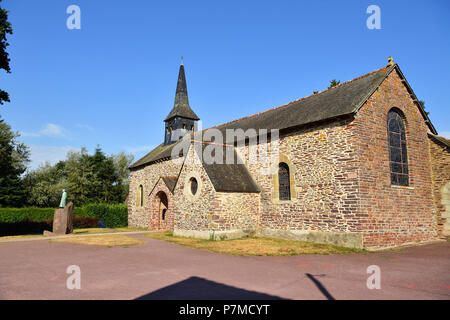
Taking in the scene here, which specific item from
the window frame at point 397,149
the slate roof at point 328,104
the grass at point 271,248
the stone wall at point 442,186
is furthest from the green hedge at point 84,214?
the stone wall at point 442,186

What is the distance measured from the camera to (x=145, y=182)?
84.6 ft

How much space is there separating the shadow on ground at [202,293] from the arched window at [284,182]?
938 centimetres

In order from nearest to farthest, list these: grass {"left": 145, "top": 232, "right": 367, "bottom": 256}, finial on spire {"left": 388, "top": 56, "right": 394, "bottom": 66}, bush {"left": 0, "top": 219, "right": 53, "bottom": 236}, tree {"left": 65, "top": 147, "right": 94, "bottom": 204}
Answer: grass {"left": 145, "top": 232, "right": 367, "bottom": 256} → finial on spire {"left": 388, "top": 56, "right": 394, "bottom": 66} → bush {"left": 0, "top": 219, "right": 53, "bottom": 236} → tree {"left": 65, "top": 147, "right": 94, "bottom": 204}

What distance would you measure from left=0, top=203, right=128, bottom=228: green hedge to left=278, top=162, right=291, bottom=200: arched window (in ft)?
67.7

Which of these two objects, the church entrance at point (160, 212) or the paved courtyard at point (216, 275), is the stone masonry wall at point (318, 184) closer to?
the paved courtyard at point (216, 275)

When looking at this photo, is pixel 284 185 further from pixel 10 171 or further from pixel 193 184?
pixel 10 171

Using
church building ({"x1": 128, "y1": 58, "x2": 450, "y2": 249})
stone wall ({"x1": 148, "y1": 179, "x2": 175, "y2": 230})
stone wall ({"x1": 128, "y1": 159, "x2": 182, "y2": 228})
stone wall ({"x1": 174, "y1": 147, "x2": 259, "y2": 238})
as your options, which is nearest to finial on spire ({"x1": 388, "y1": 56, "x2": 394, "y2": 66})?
church building ({"x1": 128, "y1": 58, "x2": 450, "y2": 249})

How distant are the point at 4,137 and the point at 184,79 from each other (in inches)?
941

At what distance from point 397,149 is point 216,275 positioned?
11.8m

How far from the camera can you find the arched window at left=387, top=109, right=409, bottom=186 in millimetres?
13437

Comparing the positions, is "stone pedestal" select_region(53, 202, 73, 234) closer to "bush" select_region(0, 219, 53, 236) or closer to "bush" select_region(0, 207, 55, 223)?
"bush" select_region(0, 219, 53, 236)

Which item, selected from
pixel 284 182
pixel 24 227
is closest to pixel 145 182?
pixel 24 227

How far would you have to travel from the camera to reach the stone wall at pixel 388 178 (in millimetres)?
11766

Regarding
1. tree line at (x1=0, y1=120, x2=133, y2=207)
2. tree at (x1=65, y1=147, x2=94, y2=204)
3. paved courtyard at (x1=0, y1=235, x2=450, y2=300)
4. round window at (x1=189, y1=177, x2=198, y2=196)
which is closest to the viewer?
paved courtyard at (x1=0, y1=235, x2=450, y2=300)
